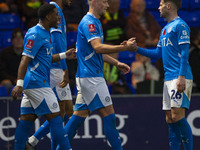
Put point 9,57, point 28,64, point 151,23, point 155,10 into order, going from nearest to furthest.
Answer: point 28,64 → point 9,57 → point 151,23 → point 155,10

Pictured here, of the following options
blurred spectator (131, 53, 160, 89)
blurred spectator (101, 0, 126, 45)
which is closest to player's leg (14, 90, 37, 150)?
blurred spectator (131, 53, 160, 89)

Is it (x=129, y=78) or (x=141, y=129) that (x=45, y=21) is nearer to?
(x=141, y=129)

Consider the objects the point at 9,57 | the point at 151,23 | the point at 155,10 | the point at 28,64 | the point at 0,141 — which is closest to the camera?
the point at 28,64

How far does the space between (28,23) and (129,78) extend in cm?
249

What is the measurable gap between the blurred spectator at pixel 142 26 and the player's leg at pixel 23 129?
161 inches

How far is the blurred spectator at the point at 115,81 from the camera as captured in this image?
7.82 meters

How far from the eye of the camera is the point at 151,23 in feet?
30.8

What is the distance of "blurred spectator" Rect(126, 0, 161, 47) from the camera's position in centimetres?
916

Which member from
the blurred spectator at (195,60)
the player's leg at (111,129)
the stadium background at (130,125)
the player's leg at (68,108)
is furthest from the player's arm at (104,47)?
the blurred spectator at (195,60)

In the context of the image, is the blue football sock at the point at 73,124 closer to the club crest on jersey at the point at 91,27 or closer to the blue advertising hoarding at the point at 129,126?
the club crest on jersey at the point at 91,27

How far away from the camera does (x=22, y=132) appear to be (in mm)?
5488

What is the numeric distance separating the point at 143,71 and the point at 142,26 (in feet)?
4.35

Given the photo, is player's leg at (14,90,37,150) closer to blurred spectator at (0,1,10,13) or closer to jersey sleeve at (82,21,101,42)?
jersey sleeve at (82,21,101,42)

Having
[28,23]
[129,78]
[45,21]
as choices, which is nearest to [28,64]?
[45,21]
